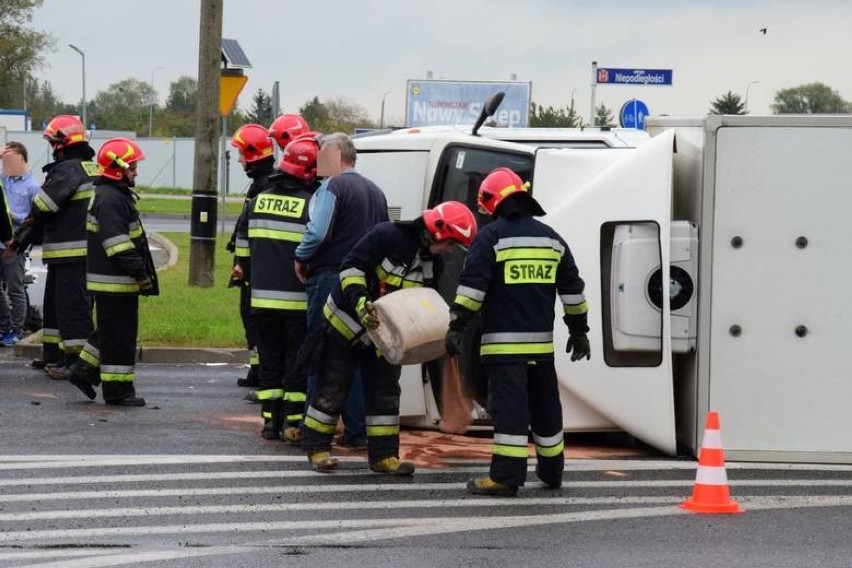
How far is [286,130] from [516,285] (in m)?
3.19

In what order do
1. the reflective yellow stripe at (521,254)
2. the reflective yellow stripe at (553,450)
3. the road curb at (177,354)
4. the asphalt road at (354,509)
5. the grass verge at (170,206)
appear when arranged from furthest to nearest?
the grass verge at (170,206) < the road curb at (177,354) < the reflective yellow stripe at (553,450) < the reflective yellow stripe at (521,254) < the asphalt road at (354,509)

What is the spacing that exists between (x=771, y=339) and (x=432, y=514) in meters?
2.63

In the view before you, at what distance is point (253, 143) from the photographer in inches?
426

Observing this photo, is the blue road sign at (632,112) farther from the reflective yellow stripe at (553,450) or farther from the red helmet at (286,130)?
the reflective yellow stripe at (553,450)

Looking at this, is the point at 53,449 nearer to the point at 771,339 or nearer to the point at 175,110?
the point at 771,339

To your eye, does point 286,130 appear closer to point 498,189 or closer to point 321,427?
point 321,427

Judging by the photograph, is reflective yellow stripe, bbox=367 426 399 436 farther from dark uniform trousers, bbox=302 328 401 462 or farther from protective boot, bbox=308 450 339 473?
protective boot, bbox=308 450 339 473

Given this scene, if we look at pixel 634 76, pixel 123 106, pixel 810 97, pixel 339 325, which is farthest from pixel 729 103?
pixel 123 106

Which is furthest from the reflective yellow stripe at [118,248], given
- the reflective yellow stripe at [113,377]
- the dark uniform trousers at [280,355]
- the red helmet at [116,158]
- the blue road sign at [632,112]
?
the blue road sign at [632,112]

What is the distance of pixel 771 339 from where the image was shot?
29.8ft

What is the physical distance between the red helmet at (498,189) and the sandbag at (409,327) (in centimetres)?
65

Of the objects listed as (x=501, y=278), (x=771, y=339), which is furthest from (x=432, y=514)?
(x=771, y=339)

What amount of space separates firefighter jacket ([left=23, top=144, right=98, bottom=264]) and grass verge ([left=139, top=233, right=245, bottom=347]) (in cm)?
247

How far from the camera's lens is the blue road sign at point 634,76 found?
22750 millimetres
